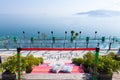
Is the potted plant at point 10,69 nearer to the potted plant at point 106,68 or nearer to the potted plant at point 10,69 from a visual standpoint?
the potted plant at point 10,69

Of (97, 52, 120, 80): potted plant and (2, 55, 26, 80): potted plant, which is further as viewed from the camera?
(97, 52, 120, 80): potted plant

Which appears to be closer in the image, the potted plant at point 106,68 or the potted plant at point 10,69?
the potted plant at point 10,69

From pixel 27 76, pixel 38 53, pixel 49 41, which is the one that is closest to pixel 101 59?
pixel 27 76

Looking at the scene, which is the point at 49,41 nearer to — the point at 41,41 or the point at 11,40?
the point at 41,41

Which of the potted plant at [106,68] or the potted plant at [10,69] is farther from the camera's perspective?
the potted plant at [106,68]

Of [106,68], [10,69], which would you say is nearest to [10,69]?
[10,69]

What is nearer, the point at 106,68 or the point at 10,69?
the point at 10,69

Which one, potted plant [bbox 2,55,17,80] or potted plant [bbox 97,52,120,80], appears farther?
potted plant [bbox 97,52,120,80]

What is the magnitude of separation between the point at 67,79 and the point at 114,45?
55.3ft

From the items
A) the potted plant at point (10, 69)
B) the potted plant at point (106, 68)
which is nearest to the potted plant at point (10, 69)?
the potted plant at point (10, 69)

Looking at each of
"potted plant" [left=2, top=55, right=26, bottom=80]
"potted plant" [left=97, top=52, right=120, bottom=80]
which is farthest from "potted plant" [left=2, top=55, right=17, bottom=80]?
"potted plant" [left=97, top=52, right=120, bottom=80]

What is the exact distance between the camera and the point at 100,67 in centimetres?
968

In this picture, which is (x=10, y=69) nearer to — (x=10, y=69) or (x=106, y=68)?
(x=10, y=69)

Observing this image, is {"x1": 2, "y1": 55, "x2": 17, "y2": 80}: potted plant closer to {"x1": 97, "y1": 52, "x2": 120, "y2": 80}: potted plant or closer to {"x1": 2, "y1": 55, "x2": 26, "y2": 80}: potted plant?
A: {"x1": 2, "y1": 55, "x2": 26, "y2": 80}: potted plant
